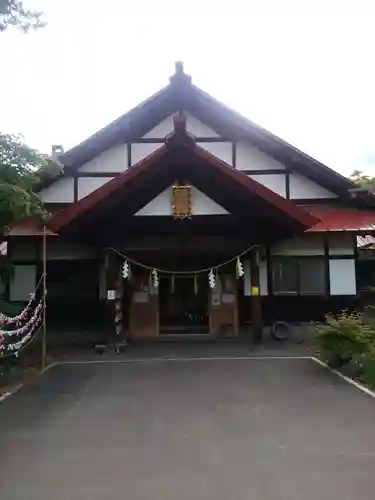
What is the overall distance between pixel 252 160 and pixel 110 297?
5623 millimetres

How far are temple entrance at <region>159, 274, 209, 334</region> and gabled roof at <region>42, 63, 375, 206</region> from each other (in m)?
3.87

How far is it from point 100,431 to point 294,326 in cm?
955

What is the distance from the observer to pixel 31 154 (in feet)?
30.1

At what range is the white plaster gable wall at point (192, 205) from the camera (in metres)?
13.8

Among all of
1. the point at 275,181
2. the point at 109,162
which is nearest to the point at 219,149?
the point at 275,181

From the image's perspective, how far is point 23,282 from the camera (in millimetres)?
15750

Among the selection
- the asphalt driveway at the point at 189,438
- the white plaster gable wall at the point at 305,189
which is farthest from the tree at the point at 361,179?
the asphalt driveway at the point at 189,438

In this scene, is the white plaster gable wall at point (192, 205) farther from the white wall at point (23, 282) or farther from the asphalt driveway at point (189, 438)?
the asphalt driveway at point (189, 438)

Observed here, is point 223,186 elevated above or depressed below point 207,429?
above

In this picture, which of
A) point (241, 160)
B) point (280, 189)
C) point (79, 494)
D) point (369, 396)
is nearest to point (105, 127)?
point (241, 160)

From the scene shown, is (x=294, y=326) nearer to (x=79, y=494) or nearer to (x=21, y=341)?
(x=21, y=341)

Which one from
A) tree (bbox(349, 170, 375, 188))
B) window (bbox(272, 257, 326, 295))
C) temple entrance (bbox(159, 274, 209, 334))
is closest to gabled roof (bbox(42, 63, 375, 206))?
window (bbox(272, 257, 326, 295))

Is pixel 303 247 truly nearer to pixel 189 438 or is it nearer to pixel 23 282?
pixel 23 282

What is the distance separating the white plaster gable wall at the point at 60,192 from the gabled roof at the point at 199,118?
1.00 feet
